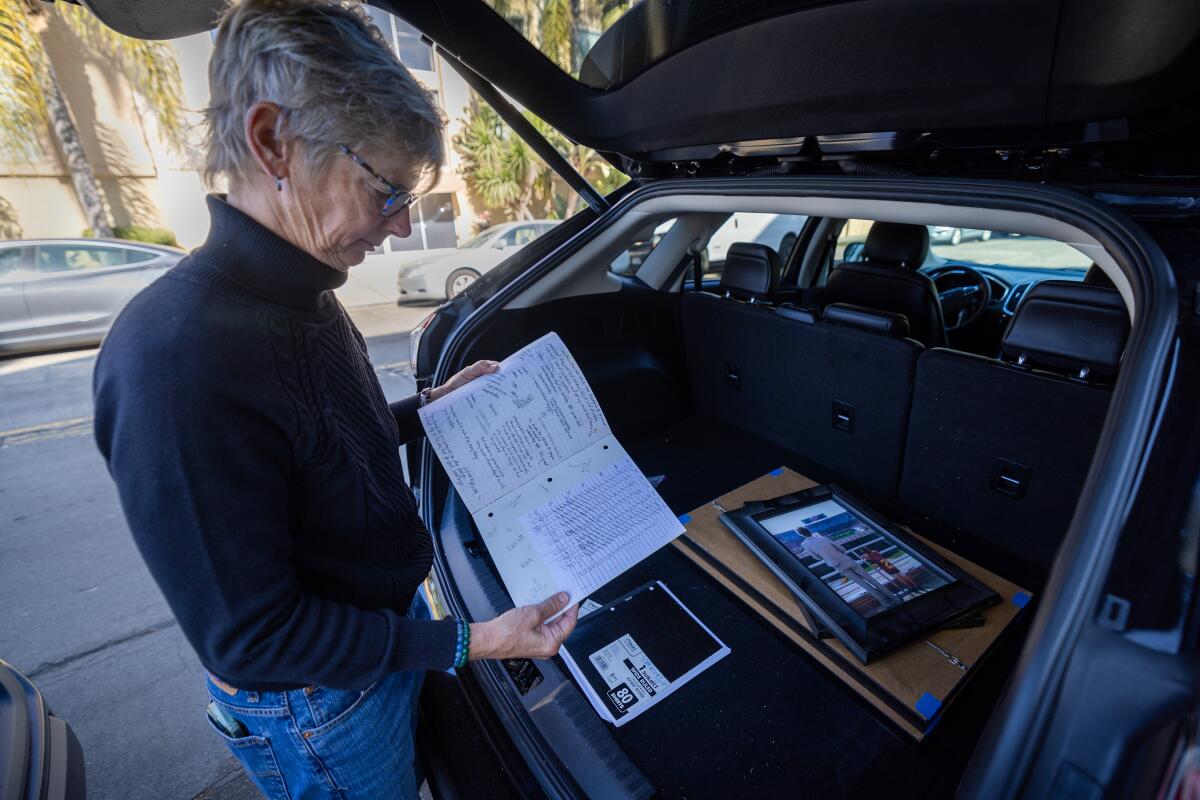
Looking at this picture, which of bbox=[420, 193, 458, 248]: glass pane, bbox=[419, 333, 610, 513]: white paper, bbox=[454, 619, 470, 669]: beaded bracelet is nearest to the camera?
bbox=[454, 619, 470, 669]: beaded bracelet

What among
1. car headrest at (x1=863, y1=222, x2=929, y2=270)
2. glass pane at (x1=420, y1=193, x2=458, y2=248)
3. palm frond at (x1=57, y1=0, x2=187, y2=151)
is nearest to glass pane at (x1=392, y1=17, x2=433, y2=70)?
car headrest at (x1=863, y1=222, x2=929, y2=270)

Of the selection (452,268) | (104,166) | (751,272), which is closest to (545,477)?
(751,272)

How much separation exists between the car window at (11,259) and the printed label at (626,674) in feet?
26.3

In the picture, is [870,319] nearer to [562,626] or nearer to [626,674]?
[626,674]

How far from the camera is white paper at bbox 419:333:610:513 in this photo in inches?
45.0

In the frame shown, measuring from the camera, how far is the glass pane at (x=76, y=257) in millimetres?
6102

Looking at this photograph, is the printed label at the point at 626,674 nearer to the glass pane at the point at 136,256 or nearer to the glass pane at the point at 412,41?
the glass pane at the point at 412,41

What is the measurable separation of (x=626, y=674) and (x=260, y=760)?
0.82 meters

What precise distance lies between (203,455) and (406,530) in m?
0.42

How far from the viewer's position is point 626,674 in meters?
Result: 1.43

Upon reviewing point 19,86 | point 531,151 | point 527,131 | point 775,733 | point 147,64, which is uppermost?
point 147,64

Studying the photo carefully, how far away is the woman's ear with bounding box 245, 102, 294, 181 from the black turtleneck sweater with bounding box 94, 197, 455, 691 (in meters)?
0.09

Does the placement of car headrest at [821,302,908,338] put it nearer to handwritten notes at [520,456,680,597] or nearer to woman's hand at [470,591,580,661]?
handwritten notes at [520,456,680,597]

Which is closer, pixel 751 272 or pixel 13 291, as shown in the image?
pixel 751 272
